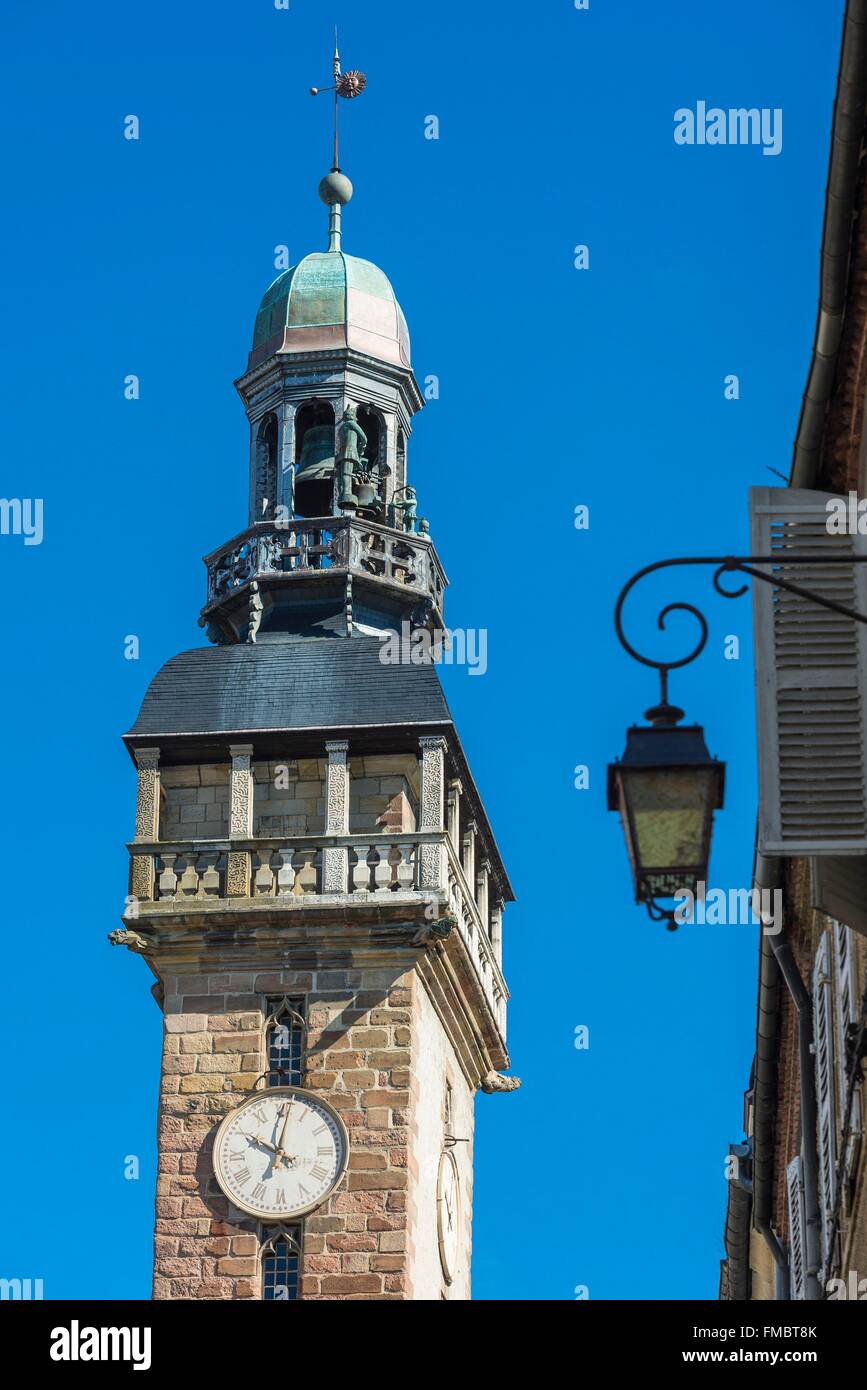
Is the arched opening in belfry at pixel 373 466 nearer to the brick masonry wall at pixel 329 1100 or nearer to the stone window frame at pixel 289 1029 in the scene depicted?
the brick masonry wall at pixel 329 1100

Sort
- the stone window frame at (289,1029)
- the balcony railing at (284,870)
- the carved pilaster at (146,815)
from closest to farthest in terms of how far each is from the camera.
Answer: the stone window frame at (289,1029)
the balcony railing at (284,870)
the carved pilaster at (146,815)

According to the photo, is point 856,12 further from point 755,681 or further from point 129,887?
point 129,887

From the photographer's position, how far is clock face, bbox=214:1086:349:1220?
3378cm

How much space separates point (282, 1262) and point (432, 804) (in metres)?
5.28

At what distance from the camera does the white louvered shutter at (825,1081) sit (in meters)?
22.4

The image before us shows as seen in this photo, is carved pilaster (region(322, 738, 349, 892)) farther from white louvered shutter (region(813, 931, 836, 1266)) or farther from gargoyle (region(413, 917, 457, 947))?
white louvered shutter (region(813, 931, 836, 1266))

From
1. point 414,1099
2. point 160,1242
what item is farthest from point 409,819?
point 160,1242

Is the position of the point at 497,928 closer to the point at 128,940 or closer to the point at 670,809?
the point at 128,940

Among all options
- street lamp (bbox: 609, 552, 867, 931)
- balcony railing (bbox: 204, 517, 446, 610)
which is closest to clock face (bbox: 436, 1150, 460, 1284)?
balcony railing (bbox: 204, 517, 446, 610)

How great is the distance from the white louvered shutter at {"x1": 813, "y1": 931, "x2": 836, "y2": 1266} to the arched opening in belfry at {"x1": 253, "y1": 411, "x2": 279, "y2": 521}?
17572mm

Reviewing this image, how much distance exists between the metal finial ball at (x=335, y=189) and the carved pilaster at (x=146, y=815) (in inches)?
427

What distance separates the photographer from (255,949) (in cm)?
3497

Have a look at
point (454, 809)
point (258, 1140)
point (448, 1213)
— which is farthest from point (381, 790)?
point (448, 1213)

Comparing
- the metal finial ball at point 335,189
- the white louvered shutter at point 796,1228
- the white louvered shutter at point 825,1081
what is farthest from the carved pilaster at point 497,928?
the white louvered shutter at point 825,1081
